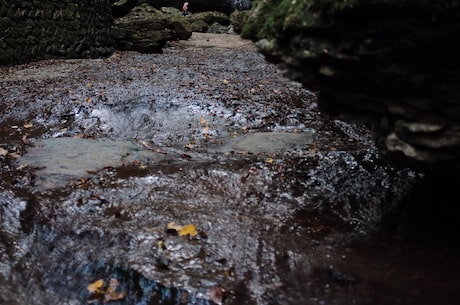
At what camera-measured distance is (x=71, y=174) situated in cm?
427

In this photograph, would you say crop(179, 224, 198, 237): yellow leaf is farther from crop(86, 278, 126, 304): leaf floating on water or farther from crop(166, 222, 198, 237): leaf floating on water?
crop(86, 278, 126, 304): leaf floating on water

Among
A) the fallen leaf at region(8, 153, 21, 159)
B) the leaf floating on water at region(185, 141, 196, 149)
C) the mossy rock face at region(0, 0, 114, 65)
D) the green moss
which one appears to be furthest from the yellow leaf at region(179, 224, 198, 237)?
the mossy rock face at region(0, 0, 114, 65)

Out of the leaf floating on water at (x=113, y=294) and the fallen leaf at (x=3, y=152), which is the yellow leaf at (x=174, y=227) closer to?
the leaf floating on water at (x=113, y=294)

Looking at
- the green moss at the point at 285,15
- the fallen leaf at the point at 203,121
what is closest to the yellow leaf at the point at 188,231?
the green moss at the point at 285,15

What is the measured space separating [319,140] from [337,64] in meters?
2.77

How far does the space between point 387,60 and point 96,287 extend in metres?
2.45

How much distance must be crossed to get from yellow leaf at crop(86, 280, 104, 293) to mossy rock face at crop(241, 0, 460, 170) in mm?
2076

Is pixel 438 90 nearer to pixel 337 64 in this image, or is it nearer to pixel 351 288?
pixel 337 64

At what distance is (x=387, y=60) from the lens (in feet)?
8.36

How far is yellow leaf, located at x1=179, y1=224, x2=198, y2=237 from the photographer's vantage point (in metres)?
3.27

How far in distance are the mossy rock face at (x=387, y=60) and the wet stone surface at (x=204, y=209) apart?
2.83ft

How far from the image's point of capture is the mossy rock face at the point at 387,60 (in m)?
2.33

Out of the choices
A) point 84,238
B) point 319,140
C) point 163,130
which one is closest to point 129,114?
point 163,130

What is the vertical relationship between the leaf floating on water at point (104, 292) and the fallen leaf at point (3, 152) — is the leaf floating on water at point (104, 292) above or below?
above
